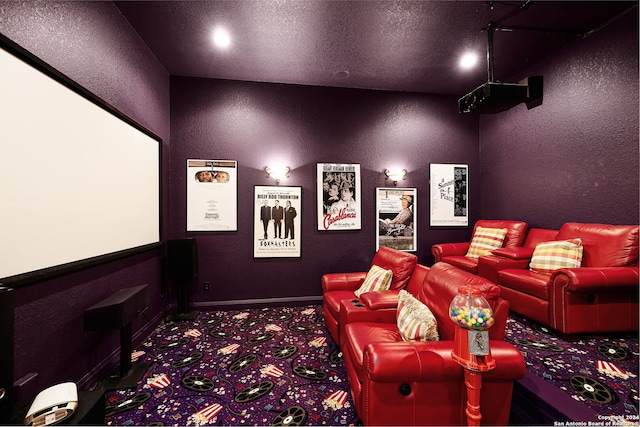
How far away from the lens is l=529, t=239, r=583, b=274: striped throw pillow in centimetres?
301

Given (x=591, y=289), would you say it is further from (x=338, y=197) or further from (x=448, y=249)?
(x=338, y=197)

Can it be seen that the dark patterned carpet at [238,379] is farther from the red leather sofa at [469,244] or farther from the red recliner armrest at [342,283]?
the red leather sofa at [469,244]

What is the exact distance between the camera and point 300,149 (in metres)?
4.25

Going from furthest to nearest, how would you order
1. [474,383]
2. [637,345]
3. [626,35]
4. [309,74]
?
[309,74]
[626,35]
[637,345]
[474,383]

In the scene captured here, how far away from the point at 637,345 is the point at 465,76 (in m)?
3.82

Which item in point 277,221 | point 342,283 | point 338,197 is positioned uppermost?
point 338,197

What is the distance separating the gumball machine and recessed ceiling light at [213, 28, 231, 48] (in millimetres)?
3507

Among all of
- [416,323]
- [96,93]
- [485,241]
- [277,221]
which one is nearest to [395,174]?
[485,241]

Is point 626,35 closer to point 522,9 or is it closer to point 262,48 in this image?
point 522,9

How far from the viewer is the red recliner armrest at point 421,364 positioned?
1430mm

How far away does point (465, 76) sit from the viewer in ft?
13.4

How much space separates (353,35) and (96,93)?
106 inches

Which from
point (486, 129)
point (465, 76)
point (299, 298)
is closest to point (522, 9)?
point (465, 76)

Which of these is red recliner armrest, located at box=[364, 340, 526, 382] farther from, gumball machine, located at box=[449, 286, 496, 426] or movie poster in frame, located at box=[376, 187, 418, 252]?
movie poster in frame, located at box=[376, 187, 418, 252]
